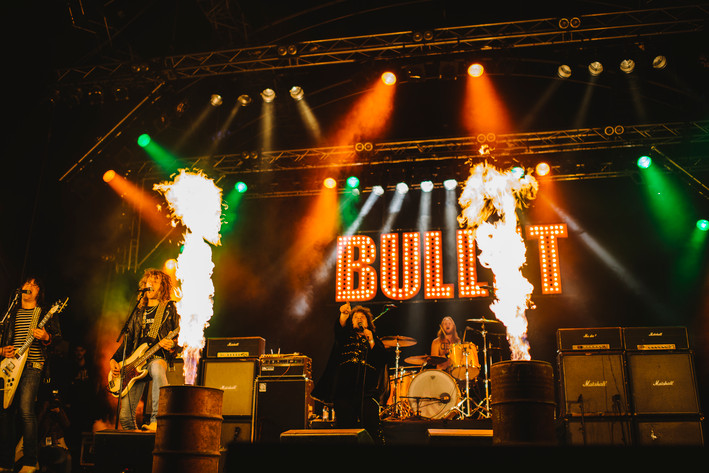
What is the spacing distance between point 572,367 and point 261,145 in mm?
7496

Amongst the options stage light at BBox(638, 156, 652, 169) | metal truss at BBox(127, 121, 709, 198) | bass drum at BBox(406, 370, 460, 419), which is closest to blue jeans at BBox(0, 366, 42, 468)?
bass drum at BBox(406, 370, 460, 419)

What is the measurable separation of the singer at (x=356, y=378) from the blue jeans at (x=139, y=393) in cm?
177

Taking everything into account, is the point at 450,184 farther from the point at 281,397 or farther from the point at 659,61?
the point at 281,397

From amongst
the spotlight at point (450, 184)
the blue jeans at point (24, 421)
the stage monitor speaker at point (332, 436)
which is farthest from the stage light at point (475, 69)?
the blue jeans at point (24, 421)

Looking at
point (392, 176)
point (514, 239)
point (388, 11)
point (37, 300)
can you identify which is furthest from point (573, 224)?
point (37, 300)

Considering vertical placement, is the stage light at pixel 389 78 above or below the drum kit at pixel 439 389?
above

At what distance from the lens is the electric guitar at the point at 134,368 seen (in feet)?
22.5

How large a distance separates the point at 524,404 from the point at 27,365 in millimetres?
5218

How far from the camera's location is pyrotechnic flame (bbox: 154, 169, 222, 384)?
444 inches

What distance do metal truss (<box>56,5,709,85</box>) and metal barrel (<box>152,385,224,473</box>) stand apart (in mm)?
5458

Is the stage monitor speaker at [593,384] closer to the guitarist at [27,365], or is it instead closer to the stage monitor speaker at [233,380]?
the stage monitor speaker at [233,380]

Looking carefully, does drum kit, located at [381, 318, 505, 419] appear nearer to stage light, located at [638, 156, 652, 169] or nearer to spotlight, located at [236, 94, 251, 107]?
stage light, located at [638, 156, 652, 169]

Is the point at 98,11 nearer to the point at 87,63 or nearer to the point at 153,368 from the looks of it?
the point at 87,63

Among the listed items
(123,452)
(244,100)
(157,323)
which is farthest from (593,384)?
(244,100)
